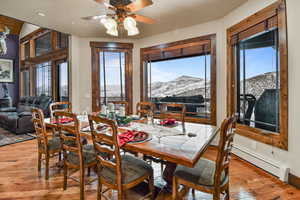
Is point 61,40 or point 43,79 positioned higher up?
point 61,40

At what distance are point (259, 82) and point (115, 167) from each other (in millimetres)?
2750

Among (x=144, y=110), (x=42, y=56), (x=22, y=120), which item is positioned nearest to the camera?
(x=144, y=110)

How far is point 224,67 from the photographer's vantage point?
3.48 m

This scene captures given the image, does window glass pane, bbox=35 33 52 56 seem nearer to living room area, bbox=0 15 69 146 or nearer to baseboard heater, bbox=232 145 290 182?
living room area, bbox=0 15 69 146

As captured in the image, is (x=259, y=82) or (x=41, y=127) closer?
(x=41, y=127)

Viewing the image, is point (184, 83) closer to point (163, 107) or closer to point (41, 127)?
point (163, 107)

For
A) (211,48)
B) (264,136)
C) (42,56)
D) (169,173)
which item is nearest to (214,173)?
(169,173)

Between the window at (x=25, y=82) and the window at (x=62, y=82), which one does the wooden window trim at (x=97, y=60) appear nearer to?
the window at (x=62, y=82)

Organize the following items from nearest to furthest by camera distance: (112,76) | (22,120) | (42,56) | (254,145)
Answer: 1. (254,145)
2. (22,120)
3. (112,76)
4. (42,56)

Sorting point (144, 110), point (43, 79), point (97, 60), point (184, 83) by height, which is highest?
point (97, 60)

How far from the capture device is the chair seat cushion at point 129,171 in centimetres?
152

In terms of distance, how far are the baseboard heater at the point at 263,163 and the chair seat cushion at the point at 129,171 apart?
1.91m

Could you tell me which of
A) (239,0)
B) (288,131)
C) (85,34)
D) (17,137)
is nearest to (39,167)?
(17,137)

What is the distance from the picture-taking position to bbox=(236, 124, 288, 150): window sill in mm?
2324
